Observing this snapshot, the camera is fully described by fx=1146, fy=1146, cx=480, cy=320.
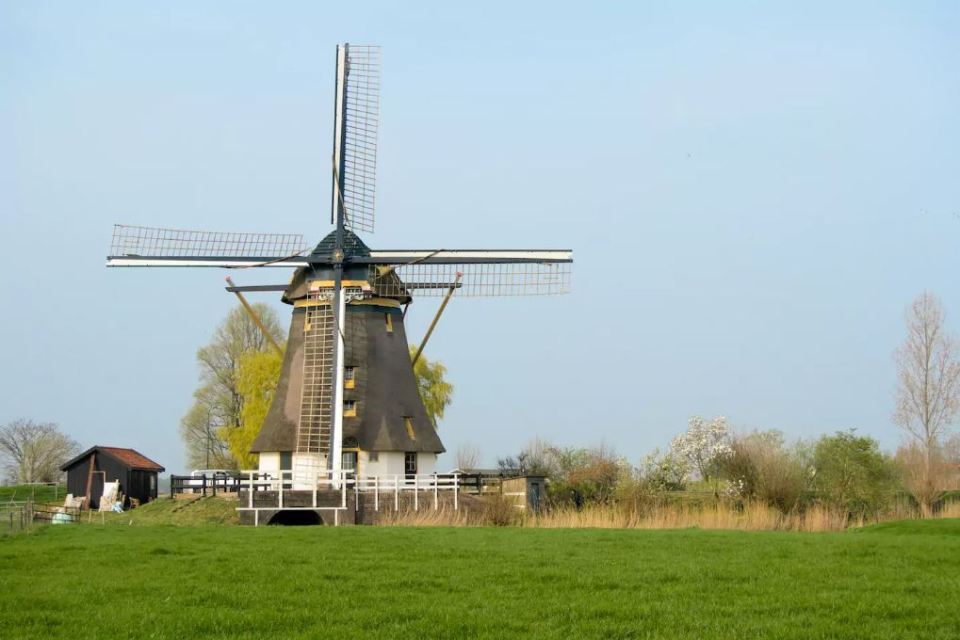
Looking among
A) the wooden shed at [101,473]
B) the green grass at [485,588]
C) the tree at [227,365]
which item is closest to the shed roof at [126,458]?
the wooden shed at [101,473]

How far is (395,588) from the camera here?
11344 mm

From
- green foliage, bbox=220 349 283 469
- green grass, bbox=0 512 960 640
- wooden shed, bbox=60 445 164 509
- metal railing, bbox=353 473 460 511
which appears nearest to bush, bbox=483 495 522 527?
metal railing, bbox=353 473 460 511

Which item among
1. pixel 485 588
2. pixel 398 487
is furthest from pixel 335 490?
pixel 485 588

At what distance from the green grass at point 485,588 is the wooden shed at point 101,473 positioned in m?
24.0

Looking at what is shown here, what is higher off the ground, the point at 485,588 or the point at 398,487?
the point at 398,487

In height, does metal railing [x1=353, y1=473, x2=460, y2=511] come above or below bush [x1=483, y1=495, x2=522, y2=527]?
above

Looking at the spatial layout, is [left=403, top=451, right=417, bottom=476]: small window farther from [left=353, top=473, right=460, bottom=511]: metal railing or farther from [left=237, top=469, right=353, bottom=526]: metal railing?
[left=237, top=469, right=353, bottom=526]: metal railing

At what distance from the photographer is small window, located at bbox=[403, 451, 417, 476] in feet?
106

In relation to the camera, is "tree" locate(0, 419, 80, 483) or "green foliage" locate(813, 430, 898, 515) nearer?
"green foliage" locate(813, 430, 898, 515)

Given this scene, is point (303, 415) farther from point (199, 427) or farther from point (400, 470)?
point (199, 427)

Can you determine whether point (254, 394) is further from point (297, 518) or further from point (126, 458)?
point (297, 518)

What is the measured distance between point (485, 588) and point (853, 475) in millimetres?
20159

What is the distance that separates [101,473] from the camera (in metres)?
40.4

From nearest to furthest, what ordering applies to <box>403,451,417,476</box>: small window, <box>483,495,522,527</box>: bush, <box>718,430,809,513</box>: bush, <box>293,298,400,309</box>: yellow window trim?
<box>483,495,522,527</box>: bush → <box>718,430,809,513</box>: bush → <box>293,298,400,309</box>: yellow window trim → <box>403,451,417,476</box>: small window
